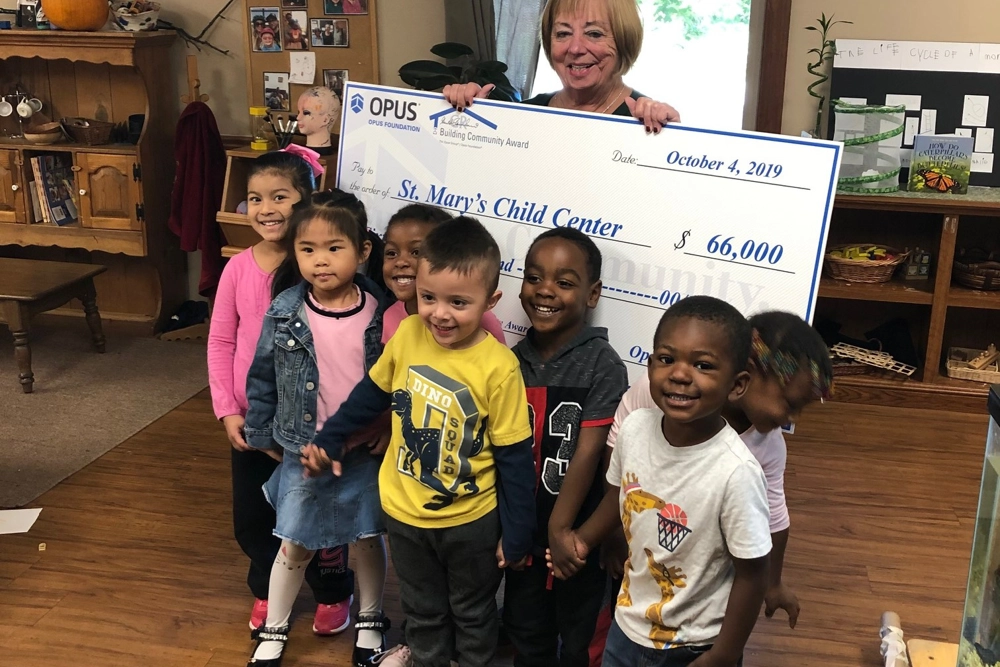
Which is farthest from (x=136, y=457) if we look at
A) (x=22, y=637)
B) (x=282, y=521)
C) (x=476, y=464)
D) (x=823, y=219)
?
(x=823, y=219)

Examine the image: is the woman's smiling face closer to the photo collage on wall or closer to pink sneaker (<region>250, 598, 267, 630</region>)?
pink sneaker (<region>250, 598, 267, 630</region>)

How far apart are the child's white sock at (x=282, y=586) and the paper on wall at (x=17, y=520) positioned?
3.09 ft

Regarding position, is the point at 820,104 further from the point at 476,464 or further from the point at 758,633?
the point at 476,464

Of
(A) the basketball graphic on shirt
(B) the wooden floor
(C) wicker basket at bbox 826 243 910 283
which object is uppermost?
(C) wicker basket at bbox 826 243 910 283

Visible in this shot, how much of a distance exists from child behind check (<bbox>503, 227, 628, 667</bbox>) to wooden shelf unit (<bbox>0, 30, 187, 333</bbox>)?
2.65m

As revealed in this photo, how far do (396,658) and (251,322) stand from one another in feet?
2.51

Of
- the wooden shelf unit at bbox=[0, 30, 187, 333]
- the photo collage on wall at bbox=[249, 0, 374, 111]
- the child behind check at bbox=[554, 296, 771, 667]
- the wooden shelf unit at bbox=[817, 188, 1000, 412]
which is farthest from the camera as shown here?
the photo collage on wall at bbox=[249, 0, 374, 111]

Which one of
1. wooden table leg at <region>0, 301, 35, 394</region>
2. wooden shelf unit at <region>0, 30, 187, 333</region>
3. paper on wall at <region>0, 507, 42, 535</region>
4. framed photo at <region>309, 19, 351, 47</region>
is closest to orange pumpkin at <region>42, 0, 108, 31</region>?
wooden shelf unit at <region>0, 30, 187, 333</region>

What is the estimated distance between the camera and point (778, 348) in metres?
1.40

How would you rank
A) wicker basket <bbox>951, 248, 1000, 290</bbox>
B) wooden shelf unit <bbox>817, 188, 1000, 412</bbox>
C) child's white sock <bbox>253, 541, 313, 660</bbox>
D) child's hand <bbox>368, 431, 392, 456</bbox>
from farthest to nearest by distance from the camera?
wicker basket <bbox>951, 248, 1000, 290</bbox>
wooden shelf unit <bbox>817, 188, 1000, 412</bbox>
child's white sock <bbox>253, 541, 313, 660</bbox>
child's hand <bbox>368, 431, 392, 456</bbox>

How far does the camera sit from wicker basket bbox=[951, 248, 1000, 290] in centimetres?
341

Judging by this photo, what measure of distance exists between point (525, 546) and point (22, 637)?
Answer: 1256 millimetres

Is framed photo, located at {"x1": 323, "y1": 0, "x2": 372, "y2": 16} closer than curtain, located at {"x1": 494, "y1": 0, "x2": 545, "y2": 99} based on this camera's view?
No

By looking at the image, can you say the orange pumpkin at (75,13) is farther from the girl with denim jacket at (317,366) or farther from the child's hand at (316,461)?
the child's hand at (316,461)
